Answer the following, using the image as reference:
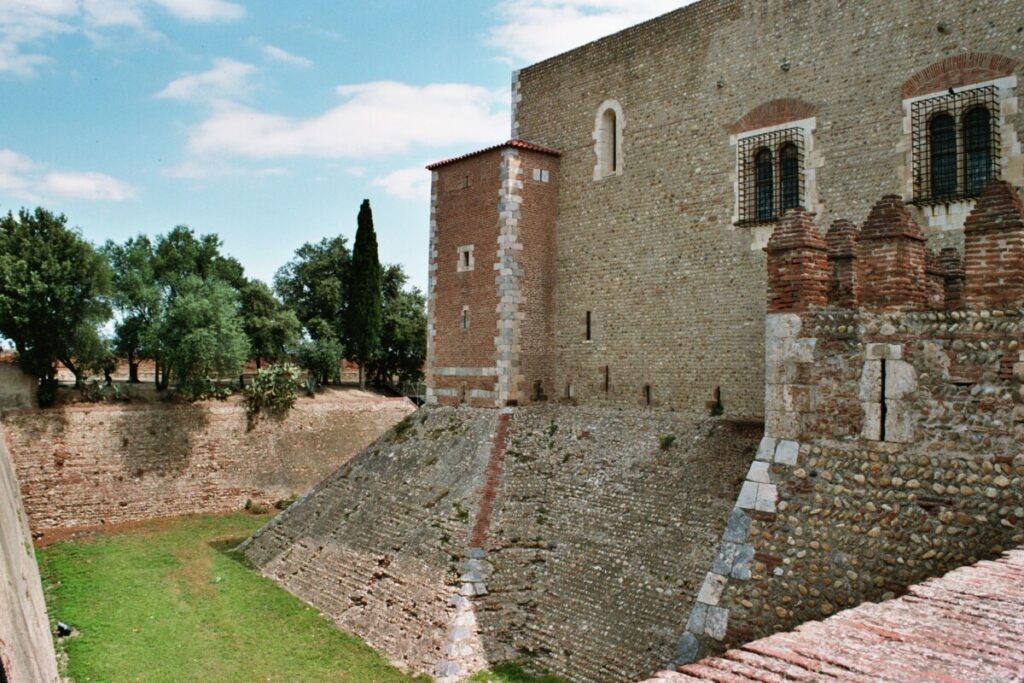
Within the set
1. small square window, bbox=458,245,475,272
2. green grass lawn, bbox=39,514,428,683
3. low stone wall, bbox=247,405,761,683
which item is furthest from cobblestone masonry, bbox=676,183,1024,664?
small square window, bbox=458,245,475,272

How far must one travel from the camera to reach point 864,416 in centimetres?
843

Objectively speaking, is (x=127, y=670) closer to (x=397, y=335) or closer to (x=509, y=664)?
(x=509, y=664)

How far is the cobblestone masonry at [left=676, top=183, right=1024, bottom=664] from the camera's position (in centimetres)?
773

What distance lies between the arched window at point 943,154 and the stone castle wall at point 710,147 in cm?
41

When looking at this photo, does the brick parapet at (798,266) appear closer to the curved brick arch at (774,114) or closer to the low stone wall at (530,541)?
the low stone wall at (530,541)

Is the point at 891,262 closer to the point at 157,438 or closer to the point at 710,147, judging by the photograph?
the point at 710,147

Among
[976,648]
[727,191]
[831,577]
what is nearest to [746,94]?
[727,191]

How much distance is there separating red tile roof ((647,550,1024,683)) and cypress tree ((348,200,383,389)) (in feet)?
118

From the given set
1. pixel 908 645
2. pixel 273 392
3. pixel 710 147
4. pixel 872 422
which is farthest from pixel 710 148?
pixel 273 392

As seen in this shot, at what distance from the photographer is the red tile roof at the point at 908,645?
468cm

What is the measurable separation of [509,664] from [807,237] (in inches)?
341

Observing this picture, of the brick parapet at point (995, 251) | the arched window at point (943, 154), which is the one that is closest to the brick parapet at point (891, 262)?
the brick parapet at point (995, 251)

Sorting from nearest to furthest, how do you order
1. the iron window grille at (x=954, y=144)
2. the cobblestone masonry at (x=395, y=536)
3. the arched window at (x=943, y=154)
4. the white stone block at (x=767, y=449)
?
the white stone block at (x=767, y=449), the iron window grille at (x=954, y=144), the arched window at (x=943, y=154), the cobblestone masonry at (x=395, y=536)

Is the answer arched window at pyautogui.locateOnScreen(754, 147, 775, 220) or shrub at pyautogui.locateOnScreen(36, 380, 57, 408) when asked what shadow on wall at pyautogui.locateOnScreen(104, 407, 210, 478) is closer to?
shrub at pyautogui.locateOnScreen(36, 380, 57, 408)
